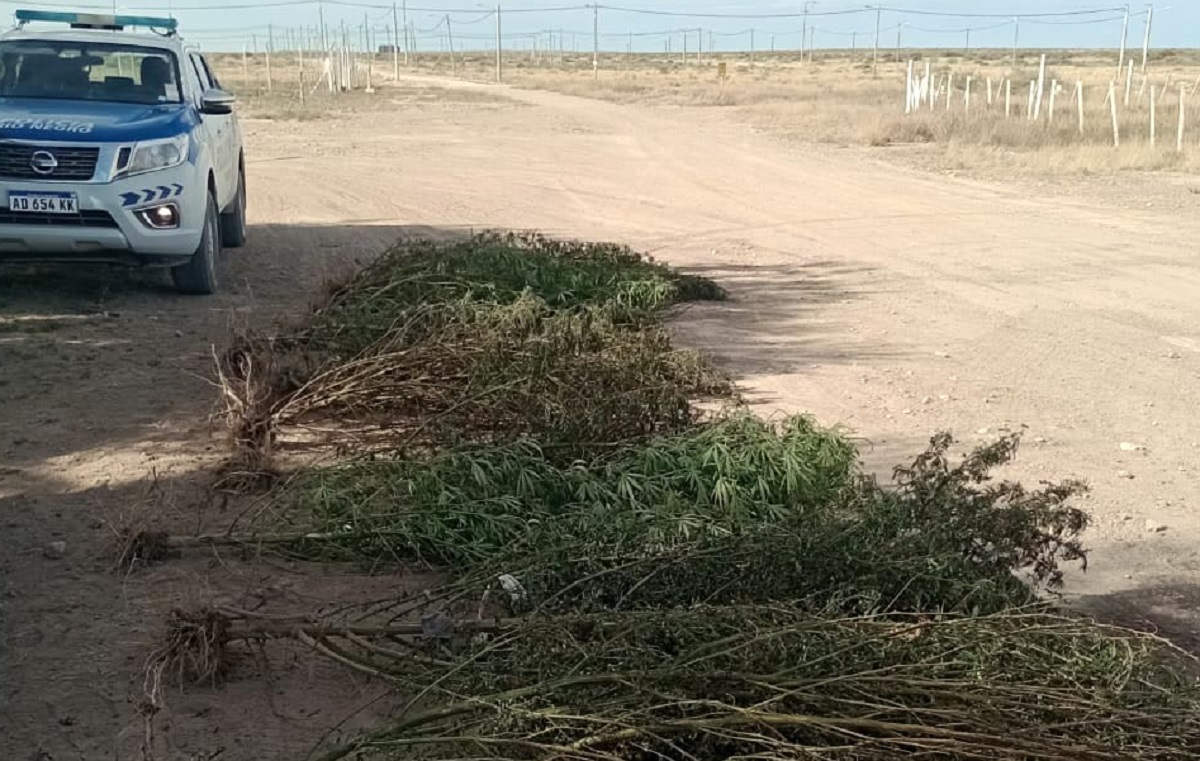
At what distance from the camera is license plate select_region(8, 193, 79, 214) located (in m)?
8.39

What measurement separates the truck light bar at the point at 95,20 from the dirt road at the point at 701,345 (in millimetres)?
2274

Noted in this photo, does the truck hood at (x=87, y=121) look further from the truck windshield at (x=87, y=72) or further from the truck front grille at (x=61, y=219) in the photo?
the truck front grille at (x=61, y=219)

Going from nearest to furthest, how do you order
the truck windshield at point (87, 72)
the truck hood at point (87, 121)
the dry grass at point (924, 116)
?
the truck hood at point (87, 121)
the truck windshield at point (87, 72)
the dry grass at point (924, 116)

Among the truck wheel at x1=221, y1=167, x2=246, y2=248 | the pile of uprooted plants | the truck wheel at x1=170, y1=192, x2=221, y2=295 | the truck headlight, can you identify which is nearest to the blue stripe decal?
the truck headlight

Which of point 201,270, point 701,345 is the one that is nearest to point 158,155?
point 201,270

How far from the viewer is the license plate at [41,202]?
8.39 meters

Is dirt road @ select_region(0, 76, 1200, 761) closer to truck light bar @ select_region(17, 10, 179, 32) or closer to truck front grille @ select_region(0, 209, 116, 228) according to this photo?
truck front grille @ select_region(0, 209, 116, 228)

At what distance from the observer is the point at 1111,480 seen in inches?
230

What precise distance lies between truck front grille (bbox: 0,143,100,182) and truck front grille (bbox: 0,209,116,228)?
243 millimetres

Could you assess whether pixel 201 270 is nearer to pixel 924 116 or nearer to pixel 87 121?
pixel 87 121

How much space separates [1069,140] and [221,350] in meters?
20.7

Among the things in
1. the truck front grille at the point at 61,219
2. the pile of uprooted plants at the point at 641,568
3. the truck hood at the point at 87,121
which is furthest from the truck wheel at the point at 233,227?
the pile of uprooted plants at the point at 641,568

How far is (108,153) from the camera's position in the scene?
27.9 feet

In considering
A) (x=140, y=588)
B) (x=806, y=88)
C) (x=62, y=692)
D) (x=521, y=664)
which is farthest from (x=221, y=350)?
(x=806, y=88)
